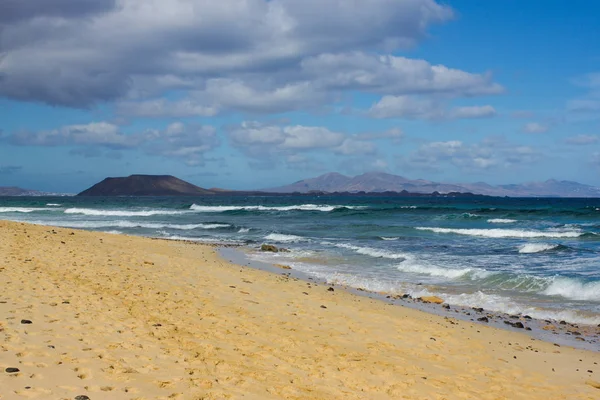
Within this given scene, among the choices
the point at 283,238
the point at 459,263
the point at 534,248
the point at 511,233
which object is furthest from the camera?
the point at 511,233

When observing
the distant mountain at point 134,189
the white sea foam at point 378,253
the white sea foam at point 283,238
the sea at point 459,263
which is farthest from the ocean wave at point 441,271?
the distant mountain at point 134,189

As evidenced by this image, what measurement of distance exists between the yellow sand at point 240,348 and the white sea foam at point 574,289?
4.86m

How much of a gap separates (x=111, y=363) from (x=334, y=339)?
11.0 feet

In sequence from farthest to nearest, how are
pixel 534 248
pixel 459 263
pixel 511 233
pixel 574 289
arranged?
pixel 511 233 < pixel 534 248 < pixel 459 263 < pixel 574 289

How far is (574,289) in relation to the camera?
44.1 ft

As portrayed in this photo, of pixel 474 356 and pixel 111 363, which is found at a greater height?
pixel 111 363

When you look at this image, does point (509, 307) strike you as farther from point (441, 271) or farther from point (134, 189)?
point (134, 189)

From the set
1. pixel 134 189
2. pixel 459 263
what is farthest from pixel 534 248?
pixel 134 189

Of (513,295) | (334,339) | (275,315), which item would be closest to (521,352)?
(334,339)

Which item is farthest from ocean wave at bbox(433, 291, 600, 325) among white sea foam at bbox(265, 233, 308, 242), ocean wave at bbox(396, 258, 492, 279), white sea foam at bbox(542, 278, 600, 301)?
white sea foam at bbox(265, 233, 308, 242)

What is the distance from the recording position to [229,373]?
576cm

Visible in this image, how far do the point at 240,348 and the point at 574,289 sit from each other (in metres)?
10.2

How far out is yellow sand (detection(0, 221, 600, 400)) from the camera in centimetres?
533

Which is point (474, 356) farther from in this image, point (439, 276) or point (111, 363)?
point (439, 276)
